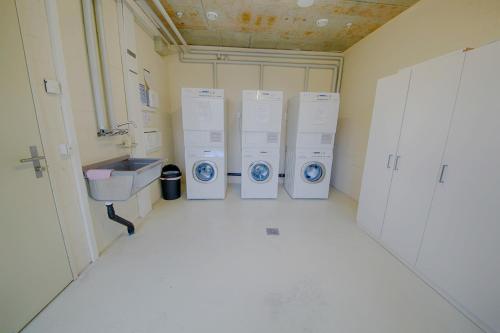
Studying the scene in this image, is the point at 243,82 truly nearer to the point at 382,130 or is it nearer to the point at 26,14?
the point at 382,130

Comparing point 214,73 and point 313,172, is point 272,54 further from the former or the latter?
point 313,172

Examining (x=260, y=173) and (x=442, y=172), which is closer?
(x=442, y=172)

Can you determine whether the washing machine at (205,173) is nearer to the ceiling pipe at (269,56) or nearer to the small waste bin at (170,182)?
the small waste bin at (170,182)

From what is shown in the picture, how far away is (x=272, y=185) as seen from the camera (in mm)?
3332

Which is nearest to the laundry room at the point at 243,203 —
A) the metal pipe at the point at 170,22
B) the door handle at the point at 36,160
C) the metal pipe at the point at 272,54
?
the door handle at the point at 36,160

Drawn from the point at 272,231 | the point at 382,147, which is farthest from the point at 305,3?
the point at 272,231

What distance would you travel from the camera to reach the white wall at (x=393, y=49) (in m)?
1.75

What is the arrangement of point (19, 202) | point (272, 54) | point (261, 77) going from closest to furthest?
point (19, 202) < point (272, 54) < point (261, 77)

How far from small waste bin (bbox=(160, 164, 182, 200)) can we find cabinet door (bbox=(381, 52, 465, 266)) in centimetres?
318

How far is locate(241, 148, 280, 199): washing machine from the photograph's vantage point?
3205 millimetres

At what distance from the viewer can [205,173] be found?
3285mm

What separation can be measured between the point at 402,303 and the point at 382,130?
5.44 ft

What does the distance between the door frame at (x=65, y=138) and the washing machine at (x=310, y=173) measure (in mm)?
2888

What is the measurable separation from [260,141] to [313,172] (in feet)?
3.91
